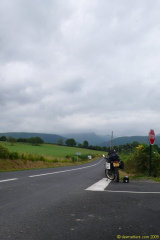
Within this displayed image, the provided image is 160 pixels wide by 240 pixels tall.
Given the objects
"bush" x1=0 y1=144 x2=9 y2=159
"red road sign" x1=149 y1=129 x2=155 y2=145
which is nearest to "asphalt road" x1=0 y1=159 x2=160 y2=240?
"red road sign" x1=149 y1=129 x2=155 y2=145

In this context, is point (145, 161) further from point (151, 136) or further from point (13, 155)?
point (13, 155)

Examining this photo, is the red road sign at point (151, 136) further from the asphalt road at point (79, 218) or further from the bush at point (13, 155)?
the bush at point (13, 155)

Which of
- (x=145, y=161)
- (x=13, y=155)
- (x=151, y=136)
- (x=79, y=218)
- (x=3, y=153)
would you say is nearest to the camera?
(x=79, y=218)

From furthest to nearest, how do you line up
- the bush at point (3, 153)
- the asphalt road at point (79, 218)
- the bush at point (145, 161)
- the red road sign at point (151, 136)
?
the bush at point (3, 153), the bush at point (145, 161), the red road sign at point (151, 136), the asphalt road at point (79, 218)

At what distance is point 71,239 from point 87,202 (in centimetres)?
219

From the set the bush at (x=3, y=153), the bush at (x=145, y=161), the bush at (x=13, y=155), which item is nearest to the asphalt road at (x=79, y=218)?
the bush at (x=145, y=161)

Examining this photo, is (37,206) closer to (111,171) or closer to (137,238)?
(137,238)

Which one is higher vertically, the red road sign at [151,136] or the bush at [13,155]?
the red road sign at [151,136]

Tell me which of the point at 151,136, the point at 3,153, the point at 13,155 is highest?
the point at 151,136

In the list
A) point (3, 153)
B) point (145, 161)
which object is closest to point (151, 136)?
point (145, 161)

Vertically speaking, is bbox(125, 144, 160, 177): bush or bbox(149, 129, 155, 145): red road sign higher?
bbox(149, 129, 155, 145): red road sign

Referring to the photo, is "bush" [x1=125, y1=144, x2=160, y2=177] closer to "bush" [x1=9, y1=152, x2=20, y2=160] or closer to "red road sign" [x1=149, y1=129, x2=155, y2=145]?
"red road sign" [x1=149, y1=129, x2=155, y2=145]

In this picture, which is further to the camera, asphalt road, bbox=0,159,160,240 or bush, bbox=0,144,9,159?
bush, bbox=0,144,9,159

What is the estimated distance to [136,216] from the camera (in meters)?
4.00
